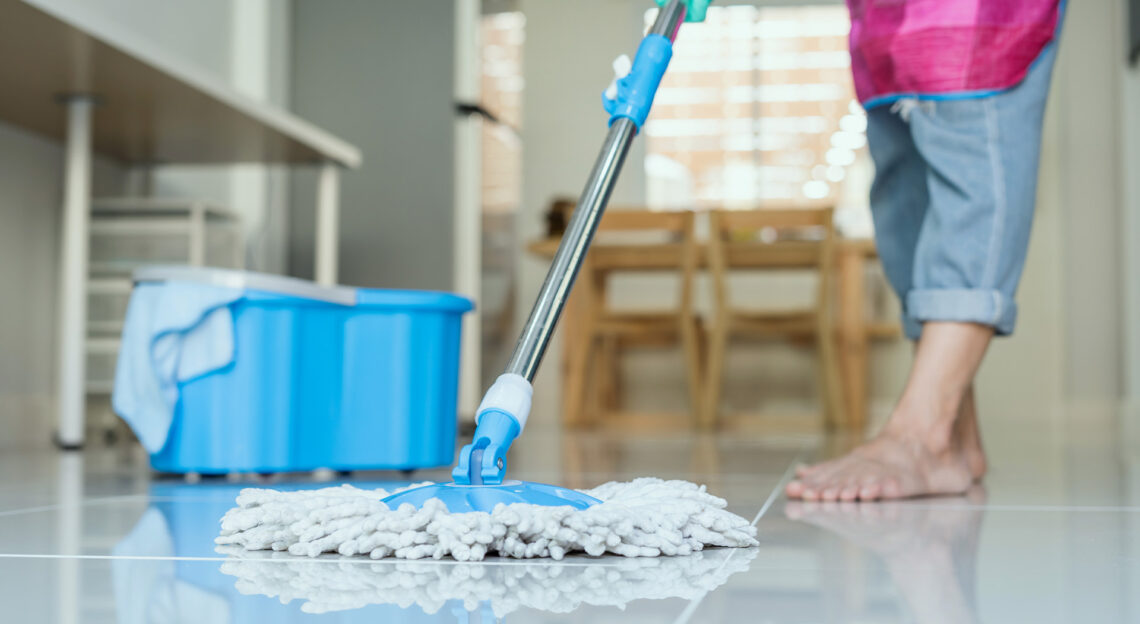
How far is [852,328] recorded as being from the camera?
4062 millimetres

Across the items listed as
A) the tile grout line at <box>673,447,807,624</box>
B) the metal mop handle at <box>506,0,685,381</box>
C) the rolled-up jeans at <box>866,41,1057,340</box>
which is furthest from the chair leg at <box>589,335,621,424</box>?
the metal mop handle at <box>506,0,685,381</box>

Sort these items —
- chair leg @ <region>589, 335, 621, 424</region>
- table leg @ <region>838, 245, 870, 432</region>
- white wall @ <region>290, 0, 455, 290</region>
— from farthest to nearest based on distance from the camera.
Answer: chair leg @ <region>589, 335, 621, 424</region> → table leg @ <region>838, 245, 870, 432</region> → white wall @ <region>290, 0, 455, 290</region>

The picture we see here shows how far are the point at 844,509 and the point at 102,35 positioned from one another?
1.35 meters

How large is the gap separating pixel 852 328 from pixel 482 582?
3656 millimetres

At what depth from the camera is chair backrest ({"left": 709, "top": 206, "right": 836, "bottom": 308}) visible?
3732 mm

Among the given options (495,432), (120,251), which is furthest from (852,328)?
(495,432)

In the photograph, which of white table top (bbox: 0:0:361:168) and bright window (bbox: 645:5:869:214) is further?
bright window (bbox: 645:5:869:214)

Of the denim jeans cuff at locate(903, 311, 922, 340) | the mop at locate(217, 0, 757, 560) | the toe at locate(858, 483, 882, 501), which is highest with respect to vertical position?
the denim jeans cuff at locate(903, 311, 922, 340)

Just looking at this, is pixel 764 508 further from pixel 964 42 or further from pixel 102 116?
pixel 102 116

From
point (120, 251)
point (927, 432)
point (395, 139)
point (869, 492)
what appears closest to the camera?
point (869, 492)

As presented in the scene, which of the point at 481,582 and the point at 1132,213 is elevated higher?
the point at 1132,213

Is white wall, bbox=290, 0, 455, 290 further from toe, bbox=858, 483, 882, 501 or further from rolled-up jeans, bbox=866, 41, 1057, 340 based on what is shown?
toe, bbox=858, 483, 882, 501

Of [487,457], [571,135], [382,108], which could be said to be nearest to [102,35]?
[487,457]

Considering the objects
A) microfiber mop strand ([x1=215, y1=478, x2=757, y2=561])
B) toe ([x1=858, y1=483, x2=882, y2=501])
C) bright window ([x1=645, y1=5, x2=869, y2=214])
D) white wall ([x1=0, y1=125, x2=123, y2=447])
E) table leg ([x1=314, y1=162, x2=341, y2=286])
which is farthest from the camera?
bright window ([x1=645, y1=5, x2=869, y2=214])
